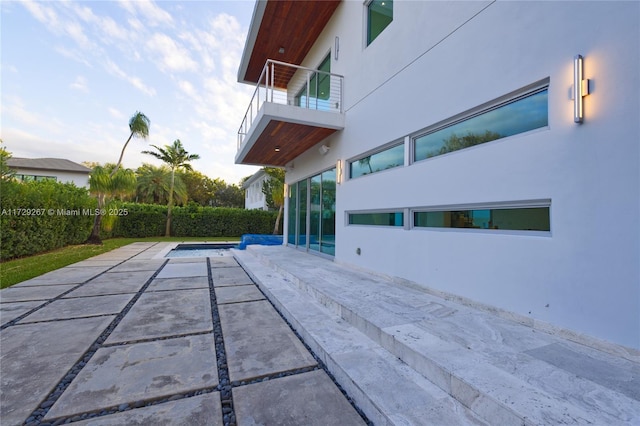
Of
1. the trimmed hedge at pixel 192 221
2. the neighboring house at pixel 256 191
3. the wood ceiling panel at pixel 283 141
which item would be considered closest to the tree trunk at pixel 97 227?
the trimmed hedge at pixel 192 221

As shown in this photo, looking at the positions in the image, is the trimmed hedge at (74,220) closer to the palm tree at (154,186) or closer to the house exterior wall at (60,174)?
the palm tree at (154,186)

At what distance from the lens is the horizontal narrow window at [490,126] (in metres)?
2.87

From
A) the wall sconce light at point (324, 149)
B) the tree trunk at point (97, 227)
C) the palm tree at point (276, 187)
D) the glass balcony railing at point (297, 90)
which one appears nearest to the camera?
the glass balcony railing at point (297, 90)

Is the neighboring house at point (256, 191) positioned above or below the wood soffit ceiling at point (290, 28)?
below

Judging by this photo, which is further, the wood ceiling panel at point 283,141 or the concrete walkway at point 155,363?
the wood ceiling panel at point 283,141

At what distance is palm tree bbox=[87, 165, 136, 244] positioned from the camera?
12188mm

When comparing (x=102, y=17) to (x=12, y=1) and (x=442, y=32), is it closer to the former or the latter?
(x=12, y=1)

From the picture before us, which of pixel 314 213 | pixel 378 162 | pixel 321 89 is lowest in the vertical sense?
pixel 314 213

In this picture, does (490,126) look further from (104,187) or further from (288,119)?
(104,187)

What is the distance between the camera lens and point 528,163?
283 centimetres

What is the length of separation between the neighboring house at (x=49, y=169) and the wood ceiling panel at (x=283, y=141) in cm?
2760

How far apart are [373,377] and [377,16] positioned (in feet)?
21.2

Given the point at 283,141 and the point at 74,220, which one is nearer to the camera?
the point at 283,141

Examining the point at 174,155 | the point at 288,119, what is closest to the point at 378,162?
the point at 288,119
